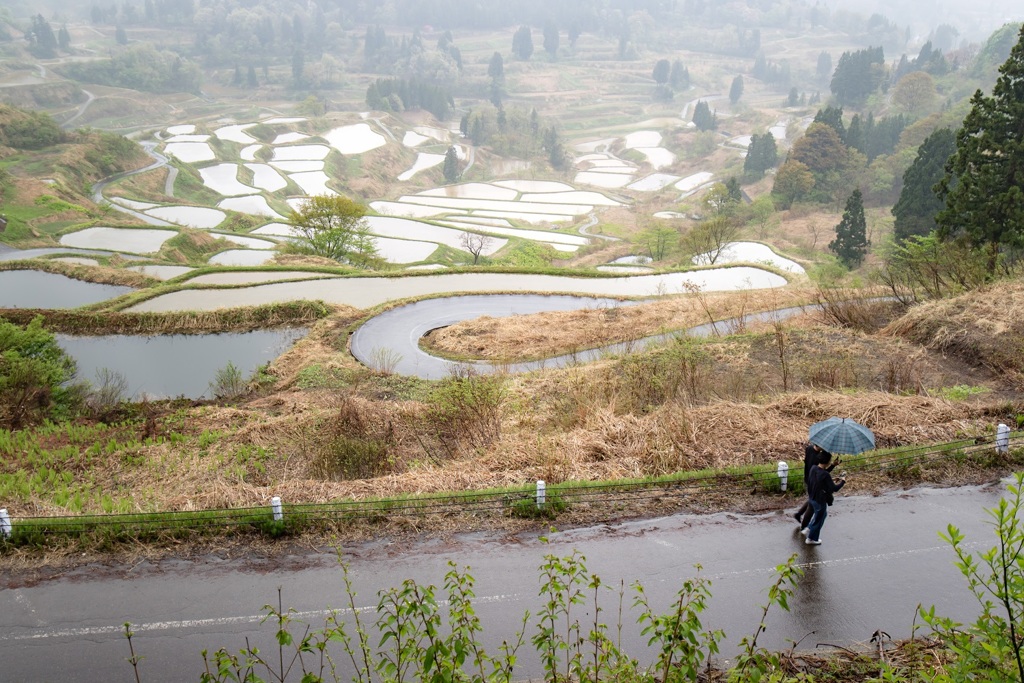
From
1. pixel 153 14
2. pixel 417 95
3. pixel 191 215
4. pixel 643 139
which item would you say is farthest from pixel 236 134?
pixel 153 14

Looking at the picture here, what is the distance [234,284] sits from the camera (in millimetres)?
25031

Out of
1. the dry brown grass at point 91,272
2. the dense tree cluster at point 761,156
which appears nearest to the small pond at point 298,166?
the dense tree cluster at point 761,156

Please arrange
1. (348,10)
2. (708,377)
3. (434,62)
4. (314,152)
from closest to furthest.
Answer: (708,377)
(314,152)
(434,62)
(348,10)

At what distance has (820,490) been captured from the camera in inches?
289

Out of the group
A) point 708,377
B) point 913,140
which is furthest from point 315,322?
point 913,140

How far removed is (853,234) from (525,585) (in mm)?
41453

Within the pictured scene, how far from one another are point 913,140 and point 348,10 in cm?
16838

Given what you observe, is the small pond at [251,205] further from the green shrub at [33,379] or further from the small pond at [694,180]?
the small pond at [694,180]

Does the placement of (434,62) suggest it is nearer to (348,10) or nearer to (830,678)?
(348,10)

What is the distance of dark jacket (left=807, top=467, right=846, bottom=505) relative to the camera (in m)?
7.27

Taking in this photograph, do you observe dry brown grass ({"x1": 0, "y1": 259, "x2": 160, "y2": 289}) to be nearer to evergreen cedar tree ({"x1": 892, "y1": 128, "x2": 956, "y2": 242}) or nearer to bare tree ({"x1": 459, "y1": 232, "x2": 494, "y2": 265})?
bare tree ({"x1": 459, "y1": 232, "x2": 494, "y2": 265})

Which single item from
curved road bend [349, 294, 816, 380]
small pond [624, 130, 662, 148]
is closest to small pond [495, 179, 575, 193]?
small pond [624, 130, 662, 148]

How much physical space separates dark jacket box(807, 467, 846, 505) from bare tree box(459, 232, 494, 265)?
1363 inches

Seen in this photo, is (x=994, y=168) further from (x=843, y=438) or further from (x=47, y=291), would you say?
(x=47, y=291)
